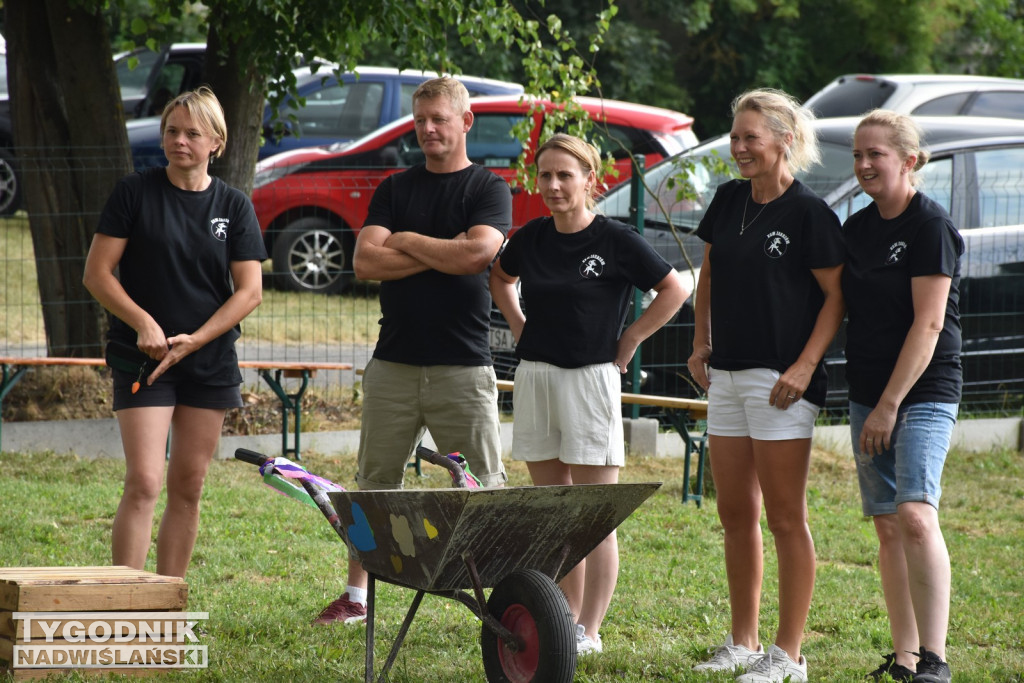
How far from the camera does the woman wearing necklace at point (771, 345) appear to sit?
414 cm

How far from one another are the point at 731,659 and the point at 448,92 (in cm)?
227

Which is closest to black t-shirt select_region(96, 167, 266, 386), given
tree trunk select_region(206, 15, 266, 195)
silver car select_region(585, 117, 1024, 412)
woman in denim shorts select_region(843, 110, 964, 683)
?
woman in denim shorts select_region(843, 110, 964, 683)

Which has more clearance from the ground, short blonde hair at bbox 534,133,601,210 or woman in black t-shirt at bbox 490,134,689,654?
short blonde hair at bbox 534,133,601,210

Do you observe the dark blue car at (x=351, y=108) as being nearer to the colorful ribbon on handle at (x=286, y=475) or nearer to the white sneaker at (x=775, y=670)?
the colorful ribbon on handle at (x=286, y=475)

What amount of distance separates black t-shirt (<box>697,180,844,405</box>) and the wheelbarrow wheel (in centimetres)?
107

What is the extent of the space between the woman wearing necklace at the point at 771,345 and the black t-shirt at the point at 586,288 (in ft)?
0.92

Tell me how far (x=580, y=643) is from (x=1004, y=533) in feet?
11.9

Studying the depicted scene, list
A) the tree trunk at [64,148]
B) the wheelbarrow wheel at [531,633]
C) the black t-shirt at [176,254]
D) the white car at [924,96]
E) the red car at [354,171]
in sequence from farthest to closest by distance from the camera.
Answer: the white car at [924,96] < the red car at [354,171] < the tree trunk at [64,148] < the black t-shirt at [176,254] < the wheelbarrow wheel at [531,633]

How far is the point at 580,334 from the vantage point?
173 inches

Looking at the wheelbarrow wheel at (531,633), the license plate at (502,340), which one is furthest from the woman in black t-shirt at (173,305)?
the license plate at (502,340)

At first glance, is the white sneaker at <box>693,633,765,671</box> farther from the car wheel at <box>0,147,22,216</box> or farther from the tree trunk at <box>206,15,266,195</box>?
the car wheel at <box>0,147,22,216</box>

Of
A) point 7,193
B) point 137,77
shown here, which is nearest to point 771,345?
point 7,193

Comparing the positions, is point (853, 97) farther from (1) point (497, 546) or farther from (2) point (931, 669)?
(1) point (497, 546)

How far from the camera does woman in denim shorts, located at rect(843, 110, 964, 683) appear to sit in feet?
13.1
